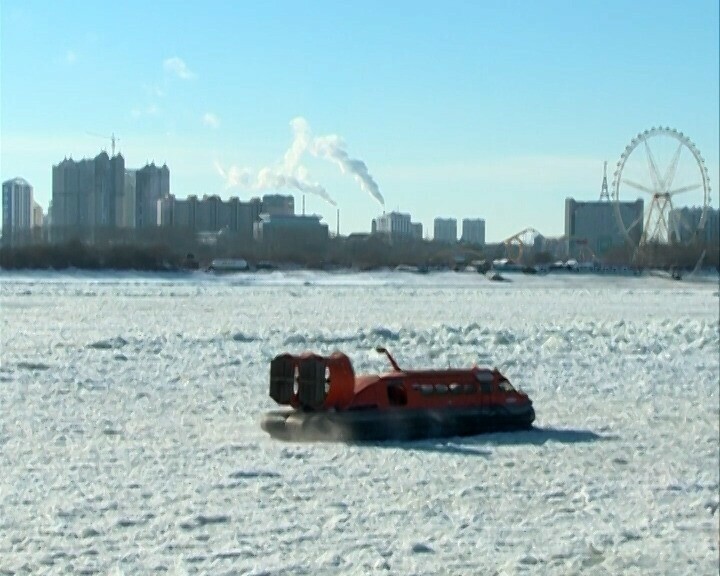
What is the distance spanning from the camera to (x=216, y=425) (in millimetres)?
6508

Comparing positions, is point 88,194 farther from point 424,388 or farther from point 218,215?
point 424,388

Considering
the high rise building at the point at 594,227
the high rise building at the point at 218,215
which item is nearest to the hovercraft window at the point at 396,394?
the high rise building at the point at 218,215

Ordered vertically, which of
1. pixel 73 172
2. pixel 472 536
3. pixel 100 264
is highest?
pixel 73 172

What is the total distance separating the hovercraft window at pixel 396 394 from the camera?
6125 mm

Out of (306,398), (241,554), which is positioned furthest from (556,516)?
(306,398)

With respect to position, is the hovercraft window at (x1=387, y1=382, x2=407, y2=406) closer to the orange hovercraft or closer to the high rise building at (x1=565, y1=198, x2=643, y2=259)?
the orange hovercraft

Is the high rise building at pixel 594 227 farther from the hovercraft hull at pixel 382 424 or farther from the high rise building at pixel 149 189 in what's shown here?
the high rise building at pixel 149 189

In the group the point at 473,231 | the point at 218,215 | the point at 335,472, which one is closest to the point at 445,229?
the point at 473,231

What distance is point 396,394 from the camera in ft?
20.2

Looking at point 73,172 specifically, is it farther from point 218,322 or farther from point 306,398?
point 218,322

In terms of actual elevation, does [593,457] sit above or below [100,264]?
below

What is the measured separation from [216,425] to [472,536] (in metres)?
2.84

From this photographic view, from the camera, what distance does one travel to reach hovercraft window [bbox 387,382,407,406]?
612 cm

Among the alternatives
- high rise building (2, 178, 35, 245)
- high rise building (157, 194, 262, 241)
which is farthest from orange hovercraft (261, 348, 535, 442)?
high rise building (2, 178, 35, 245)
